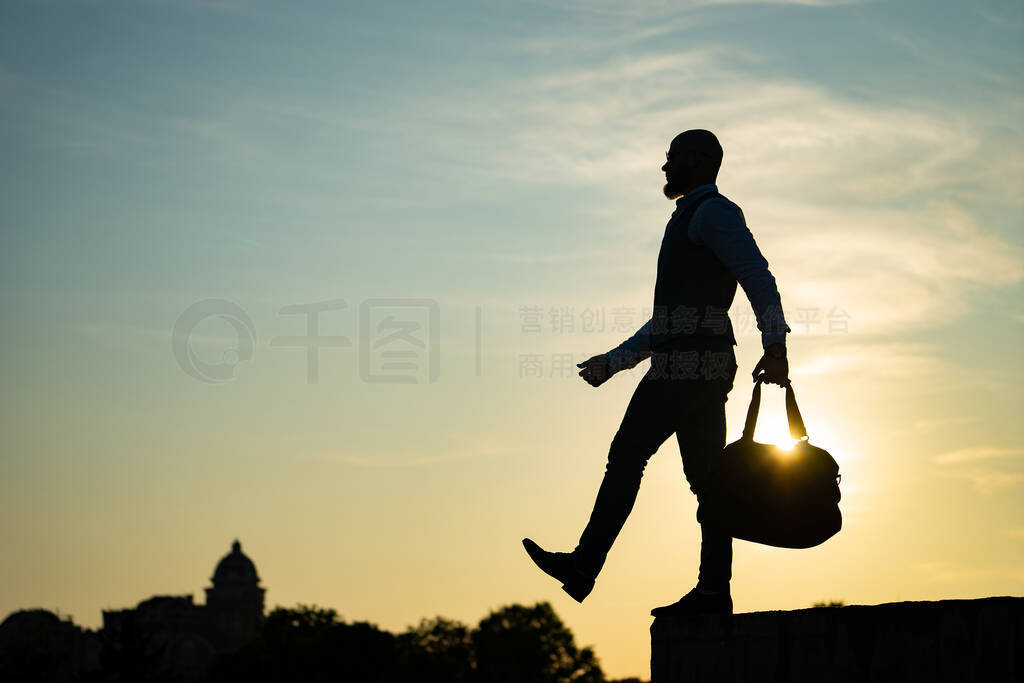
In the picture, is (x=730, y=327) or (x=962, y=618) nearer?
(x=962, y=618)

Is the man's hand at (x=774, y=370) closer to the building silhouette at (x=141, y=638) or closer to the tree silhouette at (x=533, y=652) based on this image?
the building silhouette at (x=141, y=638)

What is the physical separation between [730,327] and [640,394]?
69cm

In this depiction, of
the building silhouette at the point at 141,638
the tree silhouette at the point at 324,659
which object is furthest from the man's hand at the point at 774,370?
the tree silhouette at the point at 324,659

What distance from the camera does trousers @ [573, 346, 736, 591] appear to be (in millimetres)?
8023

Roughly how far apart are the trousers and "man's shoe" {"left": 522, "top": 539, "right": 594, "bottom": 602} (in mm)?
59

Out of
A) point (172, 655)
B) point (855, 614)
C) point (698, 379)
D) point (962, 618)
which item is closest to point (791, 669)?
point (855, 614)

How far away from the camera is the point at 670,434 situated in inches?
325

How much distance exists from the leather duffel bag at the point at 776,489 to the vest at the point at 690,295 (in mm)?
762

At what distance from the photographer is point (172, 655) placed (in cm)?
16762

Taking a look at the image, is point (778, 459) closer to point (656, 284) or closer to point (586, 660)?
point (656, 284)

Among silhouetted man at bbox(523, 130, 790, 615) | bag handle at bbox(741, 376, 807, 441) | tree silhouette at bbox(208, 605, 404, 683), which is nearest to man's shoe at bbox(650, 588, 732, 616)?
silhouetted man at bbox(523, 130, 790, 615)

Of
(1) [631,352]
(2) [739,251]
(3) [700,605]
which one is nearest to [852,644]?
(3) [700,605]

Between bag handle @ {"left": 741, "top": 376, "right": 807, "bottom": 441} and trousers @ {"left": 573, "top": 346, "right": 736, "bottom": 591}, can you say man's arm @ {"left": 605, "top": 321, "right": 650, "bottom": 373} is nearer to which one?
trousers @ {"left": 573, "top": 346, "right": 736, "bottom": 591}

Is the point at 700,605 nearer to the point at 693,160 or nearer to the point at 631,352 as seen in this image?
the point at 631,352
